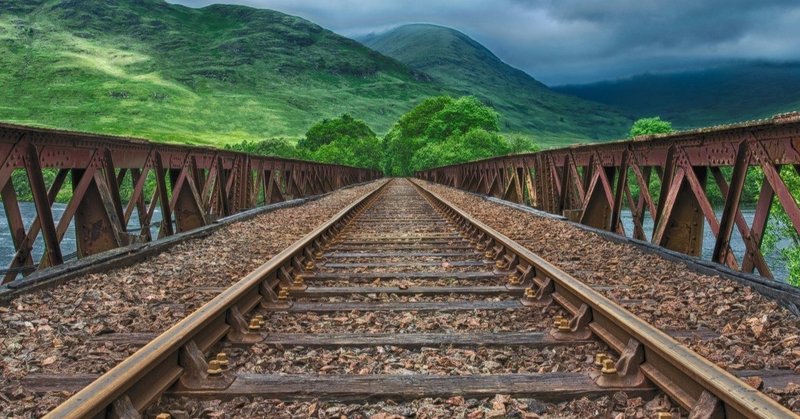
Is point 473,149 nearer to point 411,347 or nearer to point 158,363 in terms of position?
point 411,347

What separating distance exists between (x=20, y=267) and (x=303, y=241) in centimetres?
314

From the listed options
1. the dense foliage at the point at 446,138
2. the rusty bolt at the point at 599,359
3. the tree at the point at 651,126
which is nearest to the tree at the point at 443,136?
the dense foliage at the point at 446,138

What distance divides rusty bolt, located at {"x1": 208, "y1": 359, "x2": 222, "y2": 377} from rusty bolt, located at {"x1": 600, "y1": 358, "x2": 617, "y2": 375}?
2.12 m

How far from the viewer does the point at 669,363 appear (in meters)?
3.21

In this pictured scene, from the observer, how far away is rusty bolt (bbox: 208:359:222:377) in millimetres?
3428

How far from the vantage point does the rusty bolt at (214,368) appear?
11.2 ft

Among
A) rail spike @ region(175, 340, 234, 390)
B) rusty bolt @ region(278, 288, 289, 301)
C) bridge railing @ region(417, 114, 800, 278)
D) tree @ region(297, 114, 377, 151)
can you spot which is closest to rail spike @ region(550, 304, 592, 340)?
rail spike @ region(175, 340, 234, 390)

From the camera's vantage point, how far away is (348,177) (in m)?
46.7

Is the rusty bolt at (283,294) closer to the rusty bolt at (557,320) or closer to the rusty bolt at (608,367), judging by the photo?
the rusty bolt at (557,320)

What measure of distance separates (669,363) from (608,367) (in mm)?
329

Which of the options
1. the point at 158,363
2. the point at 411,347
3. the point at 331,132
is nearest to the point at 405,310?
the point at 411,347

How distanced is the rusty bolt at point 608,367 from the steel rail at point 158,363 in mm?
2318

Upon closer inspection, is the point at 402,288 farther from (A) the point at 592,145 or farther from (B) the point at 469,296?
(A) the point at 592,145

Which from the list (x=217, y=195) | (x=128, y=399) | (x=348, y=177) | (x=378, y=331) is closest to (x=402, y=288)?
(x=378, y=331)
